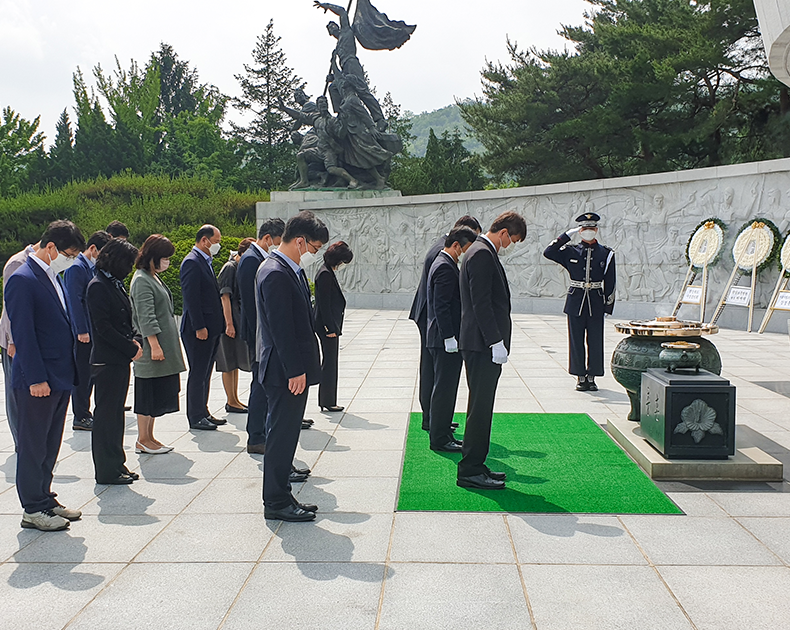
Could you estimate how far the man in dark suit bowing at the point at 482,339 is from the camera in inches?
180

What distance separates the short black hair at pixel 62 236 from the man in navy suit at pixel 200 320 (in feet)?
5.95

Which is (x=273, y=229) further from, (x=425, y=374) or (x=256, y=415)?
(x=425, y=374)

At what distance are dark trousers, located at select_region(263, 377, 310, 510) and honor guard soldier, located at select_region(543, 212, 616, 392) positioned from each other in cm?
448

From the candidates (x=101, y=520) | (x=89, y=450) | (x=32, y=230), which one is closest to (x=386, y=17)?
(x=32, y=230)

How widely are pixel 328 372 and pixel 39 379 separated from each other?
339cm

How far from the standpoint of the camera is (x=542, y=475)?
5016 mm

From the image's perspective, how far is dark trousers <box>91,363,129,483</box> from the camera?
16.2 feet

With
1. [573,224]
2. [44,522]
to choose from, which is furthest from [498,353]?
[573,224]

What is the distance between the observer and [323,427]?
6.55 metres

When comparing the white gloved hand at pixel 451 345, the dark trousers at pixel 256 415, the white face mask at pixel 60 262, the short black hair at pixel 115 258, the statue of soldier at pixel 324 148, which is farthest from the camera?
the statue of soldier at pixel 324 148

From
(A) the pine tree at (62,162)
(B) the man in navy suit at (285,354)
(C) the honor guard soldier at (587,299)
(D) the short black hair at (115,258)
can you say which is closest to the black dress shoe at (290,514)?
(B) the man in navy suit at (285,354)

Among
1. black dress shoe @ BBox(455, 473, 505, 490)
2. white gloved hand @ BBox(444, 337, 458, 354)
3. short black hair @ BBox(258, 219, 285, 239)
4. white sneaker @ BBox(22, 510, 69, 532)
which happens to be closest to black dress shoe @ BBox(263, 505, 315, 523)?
black dress shoe @ BBox(455, 473, 505, 490)

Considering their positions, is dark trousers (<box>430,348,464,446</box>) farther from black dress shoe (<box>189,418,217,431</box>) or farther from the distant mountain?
the distant mountain

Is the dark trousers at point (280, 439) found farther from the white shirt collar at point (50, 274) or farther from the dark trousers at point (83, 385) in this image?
the dark trousers at point (83, 385)
